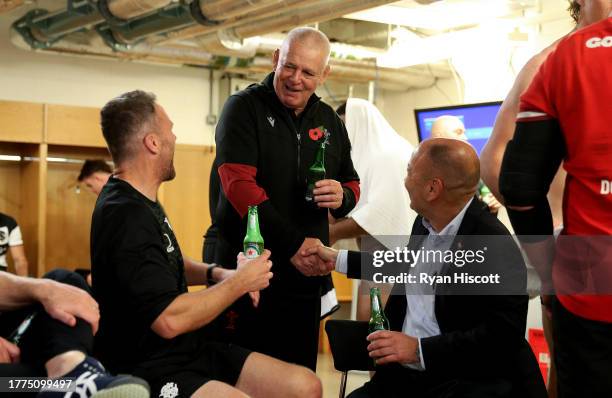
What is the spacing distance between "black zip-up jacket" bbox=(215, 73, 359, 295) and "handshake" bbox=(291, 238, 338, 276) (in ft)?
0.09

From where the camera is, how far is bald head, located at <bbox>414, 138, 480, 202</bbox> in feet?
8.12

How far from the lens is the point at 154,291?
2174 millimetres

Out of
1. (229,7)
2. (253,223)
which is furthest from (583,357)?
(229,7)

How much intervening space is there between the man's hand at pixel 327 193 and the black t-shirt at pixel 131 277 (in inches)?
26.3

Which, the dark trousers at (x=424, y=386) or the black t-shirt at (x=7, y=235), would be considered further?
the black t-shirt at (x=7, y=235)

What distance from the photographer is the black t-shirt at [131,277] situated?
7.16 ft

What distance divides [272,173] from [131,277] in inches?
34.4

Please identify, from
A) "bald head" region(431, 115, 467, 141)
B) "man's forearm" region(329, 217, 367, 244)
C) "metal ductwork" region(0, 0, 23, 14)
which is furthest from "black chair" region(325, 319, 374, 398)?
"metal ductwork" region(0, 0, 23, 14)

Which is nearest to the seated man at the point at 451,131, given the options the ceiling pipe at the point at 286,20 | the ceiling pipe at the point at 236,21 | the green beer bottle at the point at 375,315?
the ceiling pipe at the point at 286,20

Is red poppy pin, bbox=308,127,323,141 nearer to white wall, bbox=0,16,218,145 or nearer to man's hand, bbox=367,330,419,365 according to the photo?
man's hand, bbox=367,330,419,365

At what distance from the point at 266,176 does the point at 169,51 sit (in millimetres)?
5170

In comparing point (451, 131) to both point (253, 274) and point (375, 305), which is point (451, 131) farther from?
point (253, 274)

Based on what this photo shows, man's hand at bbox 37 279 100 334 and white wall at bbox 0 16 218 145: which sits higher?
white wall at bbox 0 16 218 145

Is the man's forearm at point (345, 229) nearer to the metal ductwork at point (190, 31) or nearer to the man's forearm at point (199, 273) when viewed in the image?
the man's forearm at point (199, 273)
